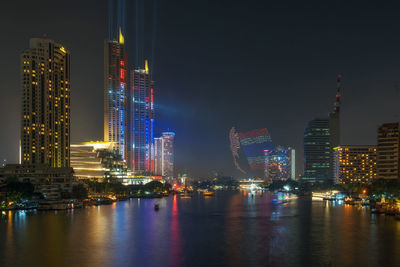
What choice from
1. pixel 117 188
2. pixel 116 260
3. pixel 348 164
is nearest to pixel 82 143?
pixel 117 188

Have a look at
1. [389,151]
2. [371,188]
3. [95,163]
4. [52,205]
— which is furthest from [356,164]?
[52,205]

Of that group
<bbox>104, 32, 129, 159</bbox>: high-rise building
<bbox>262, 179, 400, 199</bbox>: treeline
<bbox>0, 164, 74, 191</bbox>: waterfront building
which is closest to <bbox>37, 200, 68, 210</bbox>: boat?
<bbox>0, 164, 74, 191</bbox>: waterfront building

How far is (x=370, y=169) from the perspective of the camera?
148m

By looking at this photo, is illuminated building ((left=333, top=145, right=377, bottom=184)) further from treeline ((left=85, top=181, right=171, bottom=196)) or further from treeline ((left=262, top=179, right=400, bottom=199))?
treeline ((left=85, top=181, right=171, bottom=196))

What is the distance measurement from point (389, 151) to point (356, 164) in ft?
126

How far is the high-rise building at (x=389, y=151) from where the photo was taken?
111812 mm

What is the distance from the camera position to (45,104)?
97125mm

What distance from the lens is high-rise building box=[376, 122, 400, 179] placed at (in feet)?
367

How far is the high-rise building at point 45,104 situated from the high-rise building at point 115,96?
7006 cm

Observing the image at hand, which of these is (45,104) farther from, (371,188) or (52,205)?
(371,188)

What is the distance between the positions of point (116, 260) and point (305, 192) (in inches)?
5074

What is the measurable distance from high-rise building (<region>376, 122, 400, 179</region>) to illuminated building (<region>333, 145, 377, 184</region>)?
34509 mm

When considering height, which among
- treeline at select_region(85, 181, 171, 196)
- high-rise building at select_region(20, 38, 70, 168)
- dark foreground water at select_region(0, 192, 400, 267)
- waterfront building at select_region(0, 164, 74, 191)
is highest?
high-rise building at select_region(20, 38, 70, 168)

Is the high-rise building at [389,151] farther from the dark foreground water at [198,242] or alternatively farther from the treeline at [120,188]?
Result: the treeline at [120,188]
